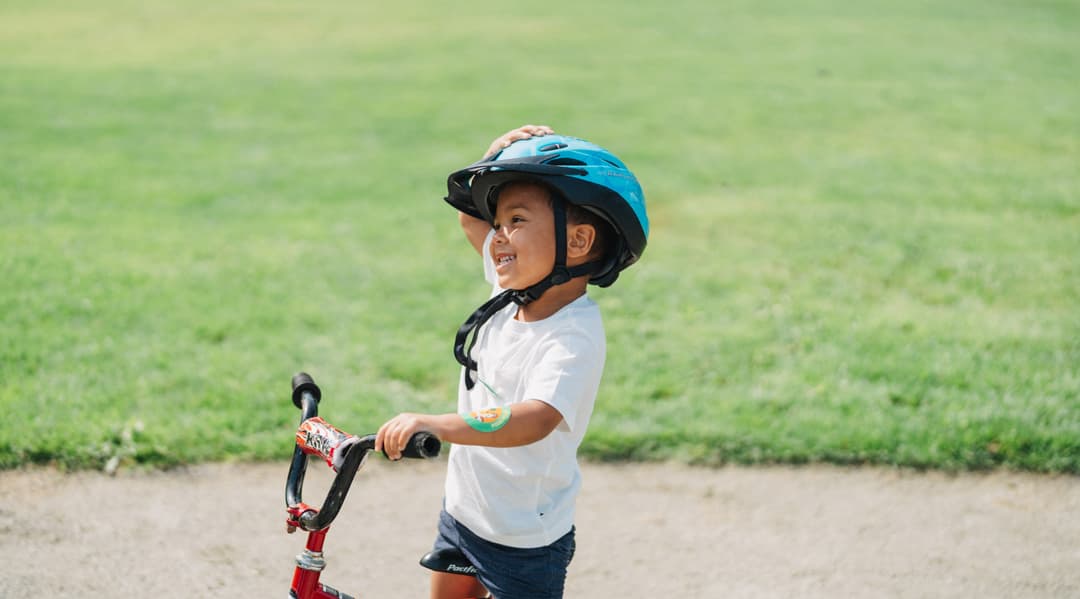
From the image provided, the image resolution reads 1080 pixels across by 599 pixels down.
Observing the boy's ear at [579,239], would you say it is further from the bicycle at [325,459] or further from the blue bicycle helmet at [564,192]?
the bicycle at [325,459]

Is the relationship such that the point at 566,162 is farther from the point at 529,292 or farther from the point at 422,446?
the point at 422,446

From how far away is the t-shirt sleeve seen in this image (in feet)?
8.47

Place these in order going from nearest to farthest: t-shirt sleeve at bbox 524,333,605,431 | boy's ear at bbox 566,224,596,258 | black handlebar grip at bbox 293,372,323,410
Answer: t-shirt sleeve at bbox 524,333,605,431
black handlebar grip at bbox 293,372,323,410
boy's ear at bbox 566,224,596,258

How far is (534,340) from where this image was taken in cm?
278

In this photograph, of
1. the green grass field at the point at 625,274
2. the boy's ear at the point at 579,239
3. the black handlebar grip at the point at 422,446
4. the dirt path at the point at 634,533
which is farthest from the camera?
the green grass field at the point at 625,274

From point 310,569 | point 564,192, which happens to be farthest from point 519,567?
point 564,192

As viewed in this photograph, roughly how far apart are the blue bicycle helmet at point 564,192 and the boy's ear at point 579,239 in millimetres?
37

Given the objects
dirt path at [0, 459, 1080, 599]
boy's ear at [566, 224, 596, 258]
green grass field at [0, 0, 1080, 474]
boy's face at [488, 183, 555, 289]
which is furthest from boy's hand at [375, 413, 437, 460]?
green grass field at [0, 0, 1080, 474]

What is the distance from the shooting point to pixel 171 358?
5.86m

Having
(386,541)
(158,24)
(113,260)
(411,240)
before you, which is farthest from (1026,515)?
(158,24)

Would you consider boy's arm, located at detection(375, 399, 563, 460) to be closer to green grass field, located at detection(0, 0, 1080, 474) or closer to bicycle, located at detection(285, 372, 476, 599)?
bicycle, located at detection(285, 372, 476, 599)

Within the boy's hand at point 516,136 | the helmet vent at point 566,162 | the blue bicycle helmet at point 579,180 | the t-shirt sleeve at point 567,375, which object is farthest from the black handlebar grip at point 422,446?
the boy's hand at point 516,136

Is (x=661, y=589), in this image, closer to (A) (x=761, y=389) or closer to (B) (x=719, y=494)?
(B) (x=719, y=494)

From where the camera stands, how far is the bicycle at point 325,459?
2359mm
